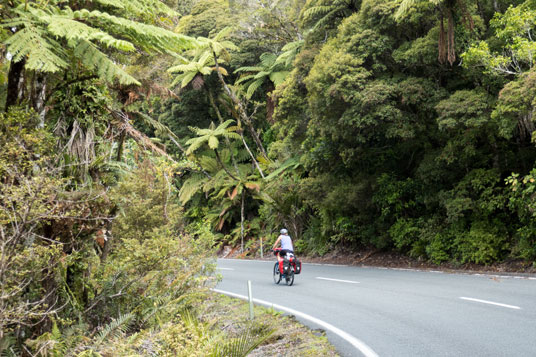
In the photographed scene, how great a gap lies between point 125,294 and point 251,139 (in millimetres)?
25365

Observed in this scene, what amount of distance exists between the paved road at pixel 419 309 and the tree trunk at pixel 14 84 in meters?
5.10

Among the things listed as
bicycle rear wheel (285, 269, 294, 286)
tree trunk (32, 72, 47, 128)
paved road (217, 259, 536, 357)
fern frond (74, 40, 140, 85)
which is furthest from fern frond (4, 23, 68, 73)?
bicycle rear wheel (285, 269, 294, 286)

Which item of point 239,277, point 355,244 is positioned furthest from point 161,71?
point 355,244

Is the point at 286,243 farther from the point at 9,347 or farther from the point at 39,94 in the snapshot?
the point at 9,347

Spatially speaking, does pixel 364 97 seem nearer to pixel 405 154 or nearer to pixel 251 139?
pixel 405 154

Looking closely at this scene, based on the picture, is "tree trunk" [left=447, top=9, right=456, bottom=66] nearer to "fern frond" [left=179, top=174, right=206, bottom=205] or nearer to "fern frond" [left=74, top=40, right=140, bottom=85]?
"fern frond" [left=74, top=40, right=140, bottom=85]

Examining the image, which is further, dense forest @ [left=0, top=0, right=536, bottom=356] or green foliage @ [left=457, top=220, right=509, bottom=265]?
green foliage @ [left=457, top=220, right=509, bottom=265]

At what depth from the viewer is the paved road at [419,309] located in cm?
586

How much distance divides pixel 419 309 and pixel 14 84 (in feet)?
22.8

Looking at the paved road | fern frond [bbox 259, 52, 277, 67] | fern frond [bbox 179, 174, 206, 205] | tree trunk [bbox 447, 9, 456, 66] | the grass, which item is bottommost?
the grass

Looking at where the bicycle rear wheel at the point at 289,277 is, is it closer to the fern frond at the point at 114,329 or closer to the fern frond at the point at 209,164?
the fern frond at the point at 114,329

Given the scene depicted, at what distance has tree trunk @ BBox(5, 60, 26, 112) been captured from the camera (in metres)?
5.80

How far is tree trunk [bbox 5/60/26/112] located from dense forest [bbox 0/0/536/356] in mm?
16

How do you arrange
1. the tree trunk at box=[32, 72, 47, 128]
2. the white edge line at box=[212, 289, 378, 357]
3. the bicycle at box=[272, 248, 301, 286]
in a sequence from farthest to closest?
the bicycle at box=[272, 248, 301, 286] < the tree trunk at box=[32, 72, 47, 128] < the white edge line at box=[212, 289, 378, 357]
